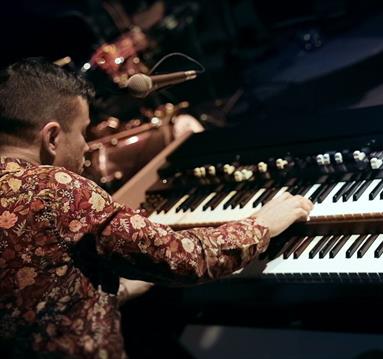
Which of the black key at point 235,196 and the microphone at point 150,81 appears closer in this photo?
the microphone at point 150,81

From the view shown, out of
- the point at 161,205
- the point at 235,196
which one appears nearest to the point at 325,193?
the point at 235,196

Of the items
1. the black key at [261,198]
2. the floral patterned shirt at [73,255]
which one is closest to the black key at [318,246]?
the floral patterned shirt at [73,255]

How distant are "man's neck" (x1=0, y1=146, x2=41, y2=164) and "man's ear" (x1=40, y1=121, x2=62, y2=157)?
32 millimetres

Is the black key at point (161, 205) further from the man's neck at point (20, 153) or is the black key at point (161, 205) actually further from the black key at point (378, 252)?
the black key at point (378, 252)

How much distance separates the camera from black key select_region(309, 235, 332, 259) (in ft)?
6.28

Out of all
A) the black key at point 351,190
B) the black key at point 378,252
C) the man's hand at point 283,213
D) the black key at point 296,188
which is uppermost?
the man's hand at point 283,213

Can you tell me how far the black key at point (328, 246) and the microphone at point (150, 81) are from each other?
771mm

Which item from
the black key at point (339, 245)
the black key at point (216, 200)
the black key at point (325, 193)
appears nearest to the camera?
the black key at point (339, 245)

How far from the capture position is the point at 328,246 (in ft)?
6.35

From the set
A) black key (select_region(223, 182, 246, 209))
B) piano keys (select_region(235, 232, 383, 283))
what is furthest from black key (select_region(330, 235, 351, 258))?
black key (select_region(223, 182, 246, 209))

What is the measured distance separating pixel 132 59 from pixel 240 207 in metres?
1.98

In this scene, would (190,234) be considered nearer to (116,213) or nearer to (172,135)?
(116,213)

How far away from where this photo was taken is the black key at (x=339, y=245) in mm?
1877

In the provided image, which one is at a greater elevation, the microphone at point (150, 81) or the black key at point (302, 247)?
the microphone at point (150, 81)
